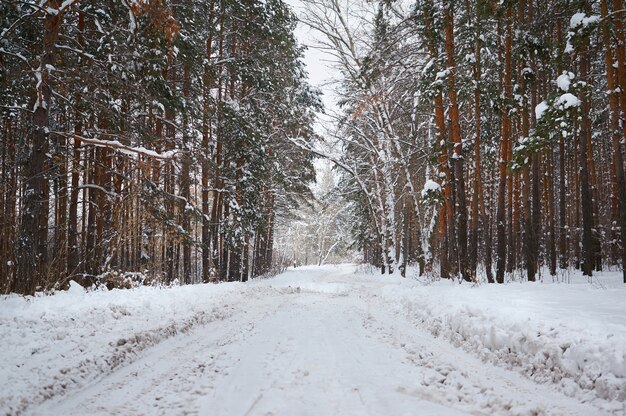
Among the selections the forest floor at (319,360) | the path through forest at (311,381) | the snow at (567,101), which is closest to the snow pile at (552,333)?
the forest floor at (319,360)

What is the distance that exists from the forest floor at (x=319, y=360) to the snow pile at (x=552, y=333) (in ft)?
0.05

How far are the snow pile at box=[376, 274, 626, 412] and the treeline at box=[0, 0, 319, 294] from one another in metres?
6.83

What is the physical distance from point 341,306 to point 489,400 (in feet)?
20.3

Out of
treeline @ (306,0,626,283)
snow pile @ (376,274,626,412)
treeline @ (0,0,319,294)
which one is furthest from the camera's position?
treeline @ (306,0,626,283)

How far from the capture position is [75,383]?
3557mm

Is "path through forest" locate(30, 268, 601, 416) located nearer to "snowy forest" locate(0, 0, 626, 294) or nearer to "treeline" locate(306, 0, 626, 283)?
"snowy forest" locate(0, 0, 626, 294)

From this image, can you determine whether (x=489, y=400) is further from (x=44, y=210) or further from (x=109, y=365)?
(x=44, y=210)

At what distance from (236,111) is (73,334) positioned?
A: 38.2ft

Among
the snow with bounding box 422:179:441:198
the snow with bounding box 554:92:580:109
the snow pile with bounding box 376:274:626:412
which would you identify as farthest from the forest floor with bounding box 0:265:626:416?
the snow with bounding box 422:179:441:198

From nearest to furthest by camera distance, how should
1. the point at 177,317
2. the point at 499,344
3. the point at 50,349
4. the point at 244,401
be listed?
the point at 244,401, the point at 50,349, the point at 499,344, the point at 177,317

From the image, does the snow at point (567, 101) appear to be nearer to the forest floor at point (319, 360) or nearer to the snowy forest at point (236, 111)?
the snowy forest at point (236, 111)

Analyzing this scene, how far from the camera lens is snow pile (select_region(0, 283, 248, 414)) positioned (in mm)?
3355

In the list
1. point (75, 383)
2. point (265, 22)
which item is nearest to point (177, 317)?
point (75, 383)

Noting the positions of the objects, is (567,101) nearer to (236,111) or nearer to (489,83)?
(489,83)
